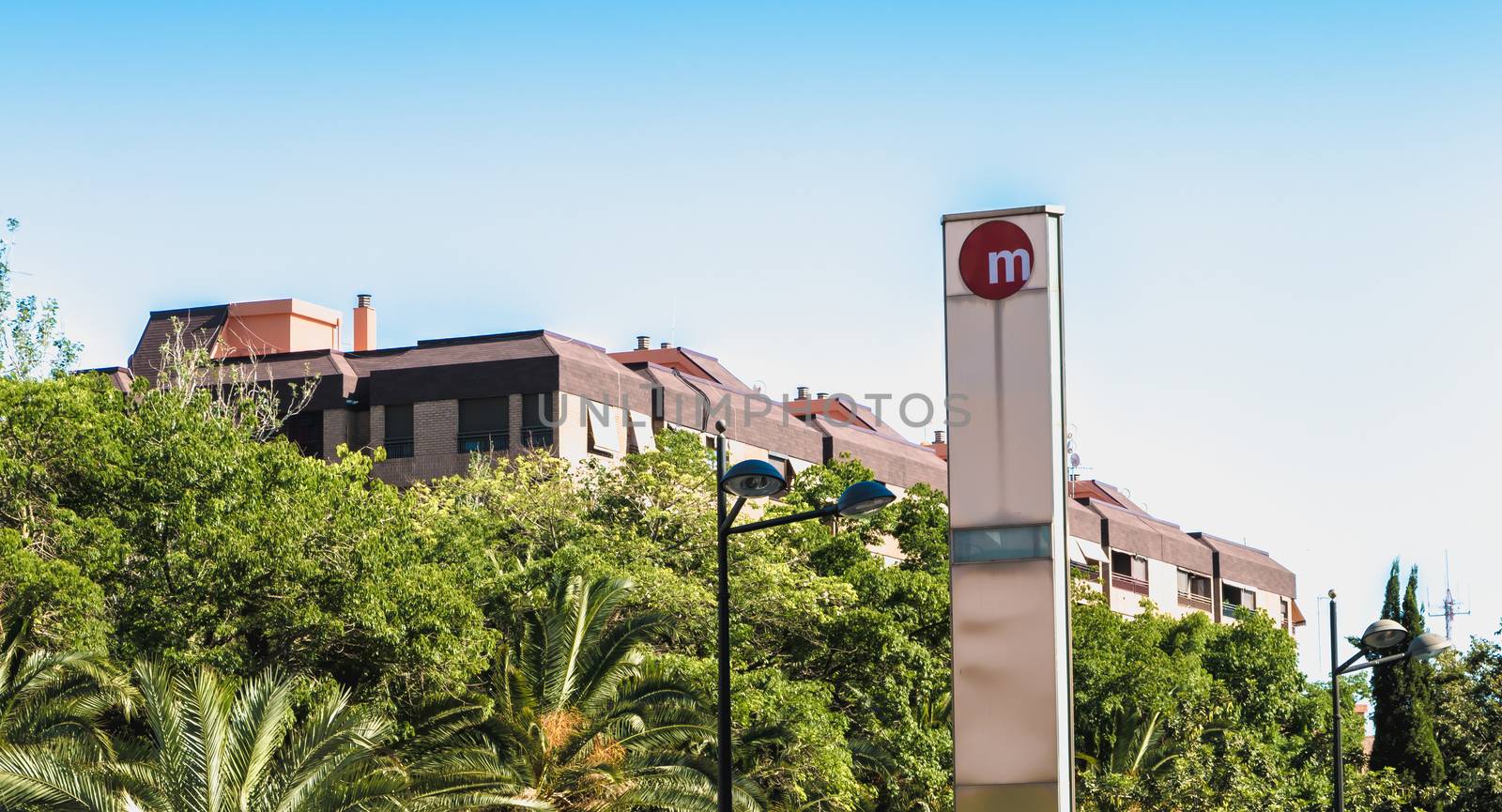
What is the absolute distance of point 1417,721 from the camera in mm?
43469

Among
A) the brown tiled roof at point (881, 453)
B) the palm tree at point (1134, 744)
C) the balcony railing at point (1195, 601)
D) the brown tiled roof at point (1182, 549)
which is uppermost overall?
the brown tiled roof at point (881, 453)

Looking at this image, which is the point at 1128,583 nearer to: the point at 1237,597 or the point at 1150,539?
the point at 1150,539

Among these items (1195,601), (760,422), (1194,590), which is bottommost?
(1195,601)

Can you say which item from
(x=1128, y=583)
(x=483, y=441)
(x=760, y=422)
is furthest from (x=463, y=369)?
(x=1128, y=583)

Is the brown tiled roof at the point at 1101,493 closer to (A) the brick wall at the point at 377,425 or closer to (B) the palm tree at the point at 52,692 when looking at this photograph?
(A) the brick wall at the point at 377,425

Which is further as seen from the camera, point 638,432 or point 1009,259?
point 638,432

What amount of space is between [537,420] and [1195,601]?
156ft

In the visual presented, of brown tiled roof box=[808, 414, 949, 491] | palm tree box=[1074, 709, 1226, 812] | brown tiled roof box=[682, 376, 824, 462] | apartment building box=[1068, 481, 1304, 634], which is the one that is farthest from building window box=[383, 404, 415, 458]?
apartment building box=[1068, 481, 1304, 634]

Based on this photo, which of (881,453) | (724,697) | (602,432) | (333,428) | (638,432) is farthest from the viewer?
(881,453)

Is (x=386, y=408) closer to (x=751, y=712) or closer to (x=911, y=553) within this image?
(x=911, y=553)

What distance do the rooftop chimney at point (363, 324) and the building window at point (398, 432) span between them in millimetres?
9977

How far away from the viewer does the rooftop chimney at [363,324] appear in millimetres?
64812

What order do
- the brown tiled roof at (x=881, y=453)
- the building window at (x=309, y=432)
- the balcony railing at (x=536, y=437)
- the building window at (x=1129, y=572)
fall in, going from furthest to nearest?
the building window at (x=1129, y=572), the brown tiled roof at (x=881, y=453), the building window at (x=309, y=432), the balcony railing at (x=536, y=437)

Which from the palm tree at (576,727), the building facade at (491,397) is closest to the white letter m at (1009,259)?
the palm tree at (576,727)
